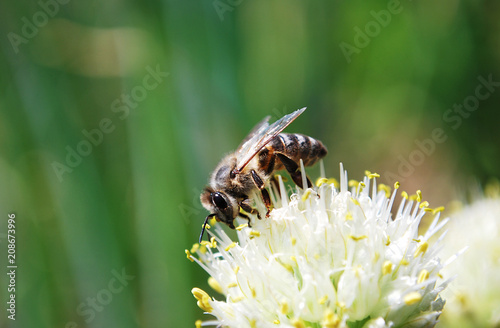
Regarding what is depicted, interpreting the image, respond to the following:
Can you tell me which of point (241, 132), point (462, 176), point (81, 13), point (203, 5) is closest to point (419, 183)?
point (462, 176)

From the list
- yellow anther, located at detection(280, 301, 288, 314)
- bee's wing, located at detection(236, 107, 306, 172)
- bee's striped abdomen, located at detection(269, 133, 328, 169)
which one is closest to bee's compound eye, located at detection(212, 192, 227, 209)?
bee's wing, located at detection(236, 107, 306, 172)

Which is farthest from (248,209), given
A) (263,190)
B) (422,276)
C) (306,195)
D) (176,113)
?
(176,113)

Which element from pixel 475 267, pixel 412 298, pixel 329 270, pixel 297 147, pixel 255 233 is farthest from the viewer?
pixel 475 267

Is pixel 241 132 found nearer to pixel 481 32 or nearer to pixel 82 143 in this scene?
pixel 82 143

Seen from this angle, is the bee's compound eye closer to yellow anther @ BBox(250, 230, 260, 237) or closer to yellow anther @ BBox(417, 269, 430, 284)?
yellow anther @ BBox(250, 230, 260, 237)

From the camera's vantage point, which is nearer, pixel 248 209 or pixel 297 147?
pixel 248 209

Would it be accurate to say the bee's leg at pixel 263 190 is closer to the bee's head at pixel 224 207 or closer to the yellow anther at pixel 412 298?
the bee's head at pixel 224 207

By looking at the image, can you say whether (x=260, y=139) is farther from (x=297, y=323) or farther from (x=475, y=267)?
(x=475, y=267)
